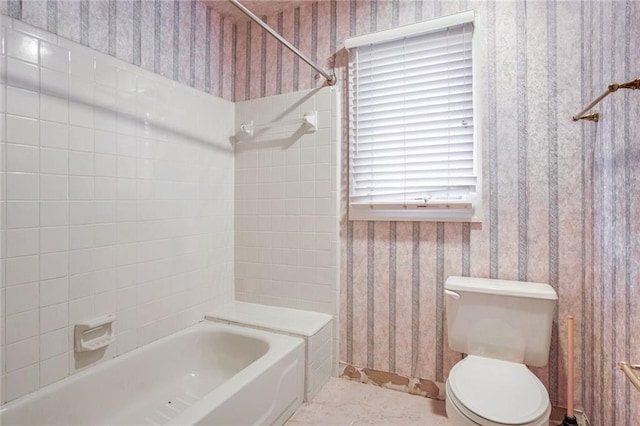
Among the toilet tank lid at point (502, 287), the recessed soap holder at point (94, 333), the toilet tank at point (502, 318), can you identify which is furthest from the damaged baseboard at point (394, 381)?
the recessed soap holder at point (94, 333)

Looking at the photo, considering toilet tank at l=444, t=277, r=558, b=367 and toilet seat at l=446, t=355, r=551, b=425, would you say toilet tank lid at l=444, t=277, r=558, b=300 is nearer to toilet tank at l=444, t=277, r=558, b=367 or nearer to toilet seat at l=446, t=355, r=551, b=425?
toilet tank at l=444, t=277, r=558, b=367

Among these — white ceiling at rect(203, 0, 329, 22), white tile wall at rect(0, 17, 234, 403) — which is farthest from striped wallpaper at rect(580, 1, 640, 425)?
white tile wall at rect(0, 17, 234, 403)

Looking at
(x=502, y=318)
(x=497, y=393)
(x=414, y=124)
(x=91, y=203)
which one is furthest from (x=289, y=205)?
(x=497, y=393)

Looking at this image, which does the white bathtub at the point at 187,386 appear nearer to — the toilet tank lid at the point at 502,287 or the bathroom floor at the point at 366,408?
the bathroom floor at the point at 366,408

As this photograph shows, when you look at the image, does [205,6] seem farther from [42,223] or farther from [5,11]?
[42,223]

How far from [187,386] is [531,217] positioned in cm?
202

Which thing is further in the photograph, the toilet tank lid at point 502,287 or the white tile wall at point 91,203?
the toilet tank lid at point 502,287

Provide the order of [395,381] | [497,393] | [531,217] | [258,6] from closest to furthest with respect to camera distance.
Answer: [497,393] < [531,217] < [395,381] < [258,6]

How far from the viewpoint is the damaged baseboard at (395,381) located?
6.54 ft

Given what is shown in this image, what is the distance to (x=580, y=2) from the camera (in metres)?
1.71

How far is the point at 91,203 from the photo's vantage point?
5.21ft

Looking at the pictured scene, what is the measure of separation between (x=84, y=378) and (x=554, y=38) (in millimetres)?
2701

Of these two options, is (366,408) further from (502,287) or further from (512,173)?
(512,173)

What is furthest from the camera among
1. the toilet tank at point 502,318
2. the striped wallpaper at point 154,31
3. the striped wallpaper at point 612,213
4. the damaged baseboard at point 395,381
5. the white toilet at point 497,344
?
the damaged baseboard at point 395,381
